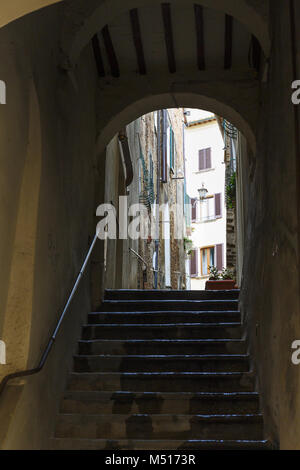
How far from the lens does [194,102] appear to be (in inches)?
250

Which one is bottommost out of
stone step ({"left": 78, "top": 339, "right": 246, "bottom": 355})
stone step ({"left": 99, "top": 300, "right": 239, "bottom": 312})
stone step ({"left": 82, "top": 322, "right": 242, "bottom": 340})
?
stone step ({"left": 78, "top": 339, "right": 246, "bottom": 355})

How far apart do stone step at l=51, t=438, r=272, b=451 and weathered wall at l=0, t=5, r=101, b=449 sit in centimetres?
19

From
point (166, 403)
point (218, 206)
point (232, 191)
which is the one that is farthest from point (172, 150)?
point (166, 403)

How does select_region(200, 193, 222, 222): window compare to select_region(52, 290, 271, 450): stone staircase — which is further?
select_region(200, 193, 222, 222): window

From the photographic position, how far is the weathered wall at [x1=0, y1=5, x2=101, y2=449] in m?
3.29

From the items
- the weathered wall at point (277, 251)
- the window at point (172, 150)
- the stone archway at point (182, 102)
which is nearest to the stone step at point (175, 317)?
the weathered wall at point (277, 251)

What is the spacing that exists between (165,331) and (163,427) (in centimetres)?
138

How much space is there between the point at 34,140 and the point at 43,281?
99 cm

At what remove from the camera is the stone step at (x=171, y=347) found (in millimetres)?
5137

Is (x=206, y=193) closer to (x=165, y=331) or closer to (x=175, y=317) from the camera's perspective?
(x=175, y=317)

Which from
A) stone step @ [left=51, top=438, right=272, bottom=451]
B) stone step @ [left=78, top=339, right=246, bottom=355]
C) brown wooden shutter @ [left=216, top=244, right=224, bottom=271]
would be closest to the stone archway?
stone step @ [left=78, top=339, right=246, bottom=355]

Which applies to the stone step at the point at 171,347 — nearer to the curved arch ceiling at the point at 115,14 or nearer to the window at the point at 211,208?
the curved arch ceiling at the point at 115,14

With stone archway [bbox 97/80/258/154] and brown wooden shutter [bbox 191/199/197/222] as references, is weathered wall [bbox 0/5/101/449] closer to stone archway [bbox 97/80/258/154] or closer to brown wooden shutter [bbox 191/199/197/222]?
stone archway [bbox 97/80/258/154]
